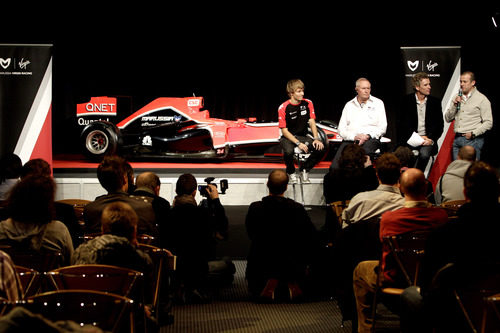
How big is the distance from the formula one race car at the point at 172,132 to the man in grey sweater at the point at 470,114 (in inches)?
78.5

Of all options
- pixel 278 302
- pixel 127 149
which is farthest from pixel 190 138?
pixel 278 302

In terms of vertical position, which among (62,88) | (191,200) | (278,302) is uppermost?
(62,88)

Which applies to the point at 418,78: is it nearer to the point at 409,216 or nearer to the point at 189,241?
the point at 189,241

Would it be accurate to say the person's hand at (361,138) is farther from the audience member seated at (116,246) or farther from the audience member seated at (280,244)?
the audience member seated at (116,246)

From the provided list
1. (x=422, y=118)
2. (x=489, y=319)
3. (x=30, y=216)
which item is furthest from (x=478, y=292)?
(x=422, y=118)

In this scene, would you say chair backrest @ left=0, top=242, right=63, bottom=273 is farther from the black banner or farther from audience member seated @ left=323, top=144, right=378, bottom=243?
the black banner

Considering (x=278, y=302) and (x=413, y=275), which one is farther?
(x=278, y=302)

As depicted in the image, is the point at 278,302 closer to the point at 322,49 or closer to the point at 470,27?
the point at 470,27

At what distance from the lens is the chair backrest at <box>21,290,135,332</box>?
1977 millimetres

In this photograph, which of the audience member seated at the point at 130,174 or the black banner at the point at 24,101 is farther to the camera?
the black banner at the point at 24,101

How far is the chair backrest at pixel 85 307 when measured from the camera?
1977mm

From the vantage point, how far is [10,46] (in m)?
7.46

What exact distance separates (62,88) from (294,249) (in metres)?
7.83

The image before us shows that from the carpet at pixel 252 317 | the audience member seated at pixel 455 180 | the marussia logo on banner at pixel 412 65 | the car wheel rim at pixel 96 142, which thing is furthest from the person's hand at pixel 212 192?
the car wheel rim at pixel 96 142
